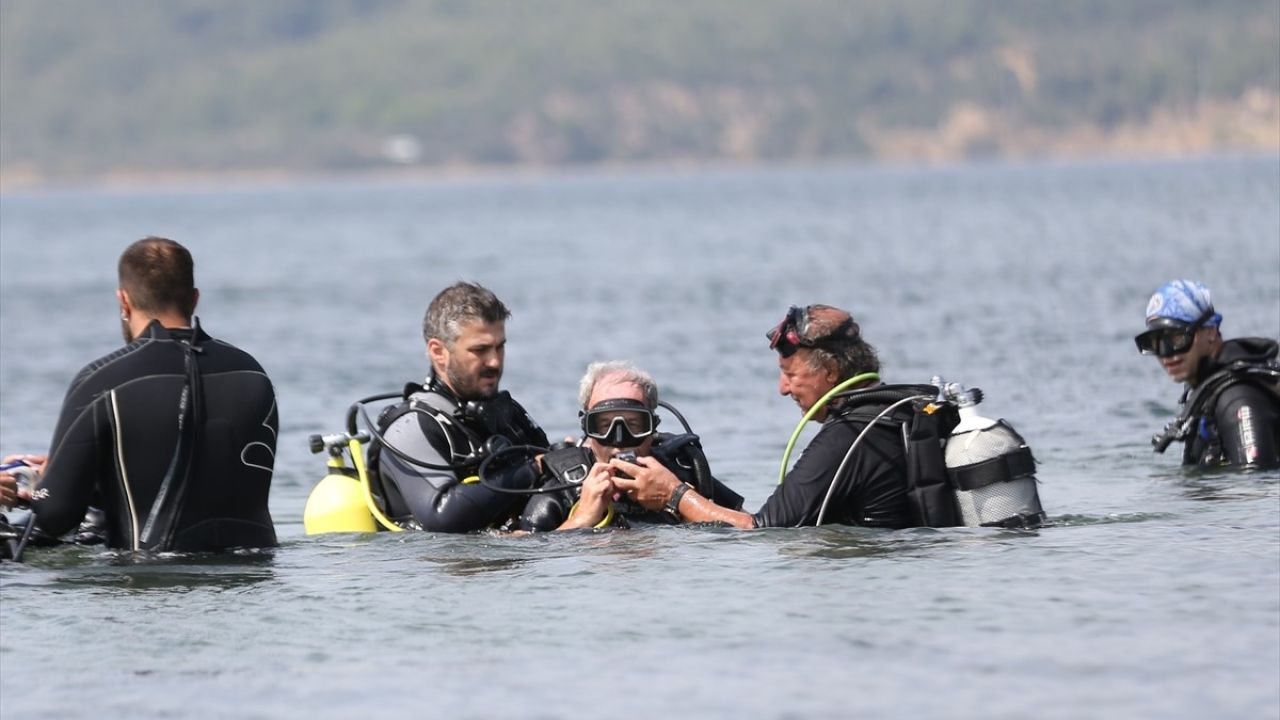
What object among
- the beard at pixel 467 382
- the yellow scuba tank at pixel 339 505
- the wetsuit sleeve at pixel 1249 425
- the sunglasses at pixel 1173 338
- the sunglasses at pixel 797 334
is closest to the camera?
the sunglasses at pixel 797 334

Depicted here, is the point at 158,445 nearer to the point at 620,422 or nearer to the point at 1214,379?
the point at 620,422

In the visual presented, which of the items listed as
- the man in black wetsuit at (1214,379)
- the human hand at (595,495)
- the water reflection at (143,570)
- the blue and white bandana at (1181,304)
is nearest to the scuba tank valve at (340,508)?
the water reflection at (143,570)

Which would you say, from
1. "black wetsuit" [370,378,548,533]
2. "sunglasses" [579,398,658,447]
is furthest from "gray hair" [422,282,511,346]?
"sunglasses" [579,398,658,447]

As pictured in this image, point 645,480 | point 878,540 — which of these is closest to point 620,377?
point 645,480

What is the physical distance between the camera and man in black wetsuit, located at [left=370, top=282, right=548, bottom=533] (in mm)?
9734

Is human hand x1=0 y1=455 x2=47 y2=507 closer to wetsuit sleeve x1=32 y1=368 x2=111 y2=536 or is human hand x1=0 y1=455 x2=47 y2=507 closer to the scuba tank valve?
wetsuit sleeve x1=32 y1=368 x2=111 y2=536

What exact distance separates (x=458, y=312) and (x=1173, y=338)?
4604mm

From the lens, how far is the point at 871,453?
9.25 m

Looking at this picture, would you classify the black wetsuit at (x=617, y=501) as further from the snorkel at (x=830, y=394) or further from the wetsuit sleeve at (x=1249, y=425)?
the wetsuit sleeve at (x=1249, y=425)

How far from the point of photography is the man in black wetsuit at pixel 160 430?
8781mm

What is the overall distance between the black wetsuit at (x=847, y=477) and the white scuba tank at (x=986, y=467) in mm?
271

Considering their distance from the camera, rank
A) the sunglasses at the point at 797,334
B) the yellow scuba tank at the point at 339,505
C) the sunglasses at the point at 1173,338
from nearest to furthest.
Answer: the sunglasses at the point at 797,334, the yellow scuba tank at the point at 339,505, the sunglasses at the point at 1173,338

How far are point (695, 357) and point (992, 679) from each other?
19472 mm

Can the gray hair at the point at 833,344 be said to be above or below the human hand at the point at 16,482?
above
